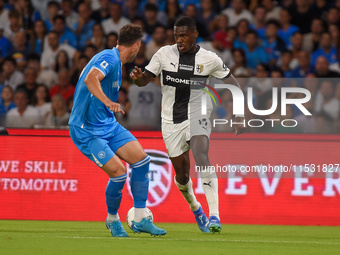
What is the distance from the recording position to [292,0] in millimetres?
13242

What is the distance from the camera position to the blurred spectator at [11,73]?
→ 1248 centimetres

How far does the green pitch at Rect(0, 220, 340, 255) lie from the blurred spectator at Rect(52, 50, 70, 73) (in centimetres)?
403

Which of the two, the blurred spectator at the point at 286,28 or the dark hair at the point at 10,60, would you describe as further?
the blurred spectator at the point at 286,28

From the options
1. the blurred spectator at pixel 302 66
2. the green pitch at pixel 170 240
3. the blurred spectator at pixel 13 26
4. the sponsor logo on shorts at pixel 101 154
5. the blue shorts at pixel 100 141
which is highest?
the blurred spectator at pixel 13 26

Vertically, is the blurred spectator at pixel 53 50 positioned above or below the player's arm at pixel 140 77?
above

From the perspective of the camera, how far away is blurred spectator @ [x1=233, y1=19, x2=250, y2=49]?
1271cm

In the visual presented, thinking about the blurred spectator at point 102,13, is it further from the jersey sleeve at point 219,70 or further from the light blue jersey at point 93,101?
the light blue jersey at point 93,101

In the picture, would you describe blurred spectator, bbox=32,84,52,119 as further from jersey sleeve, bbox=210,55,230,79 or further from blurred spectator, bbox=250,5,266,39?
blurred spectator, bbox=250,5,266,39

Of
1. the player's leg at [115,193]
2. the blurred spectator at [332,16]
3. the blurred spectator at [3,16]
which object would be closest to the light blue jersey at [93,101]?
the player's leg at [115,193]

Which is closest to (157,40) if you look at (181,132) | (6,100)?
(6,100)

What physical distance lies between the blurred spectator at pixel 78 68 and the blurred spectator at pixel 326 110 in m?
4.32

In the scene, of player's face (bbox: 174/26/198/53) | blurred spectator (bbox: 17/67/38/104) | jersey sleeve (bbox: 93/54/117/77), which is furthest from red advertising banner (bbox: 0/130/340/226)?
jersey sleeve (bbox: 93/54/117/77)

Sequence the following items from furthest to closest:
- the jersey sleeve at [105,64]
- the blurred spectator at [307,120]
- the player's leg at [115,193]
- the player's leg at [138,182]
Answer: the blurred spectator at [307,120], the player's leg at [138,182], the player's leg at [115,193], the jersey sleeve at [105,64]

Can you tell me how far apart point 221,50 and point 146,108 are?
255 cm
